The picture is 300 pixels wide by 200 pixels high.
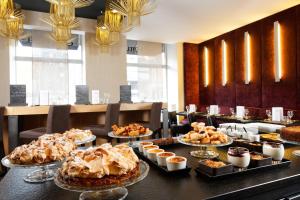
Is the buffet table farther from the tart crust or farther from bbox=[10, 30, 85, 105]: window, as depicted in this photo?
the tart crust

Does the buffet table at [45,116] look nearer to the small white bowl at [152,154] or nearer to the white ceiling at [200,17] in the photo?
the white ceiling at [200,17]

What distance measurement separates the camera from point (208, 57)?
22.1 feet

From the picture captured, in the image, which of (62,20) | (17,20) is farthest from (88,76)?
(62,20)

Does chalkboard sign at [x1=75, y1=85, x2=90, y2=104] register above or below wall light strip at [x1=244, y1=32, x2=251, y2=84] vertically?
below

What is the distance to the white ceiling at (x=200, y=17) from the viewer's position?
167 inches

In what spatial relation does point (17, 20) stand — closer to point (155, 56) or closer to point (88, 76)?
point (88, 76)

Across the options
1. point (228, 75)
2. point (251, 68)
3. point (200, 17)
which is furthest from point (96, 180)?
point (228, 75)

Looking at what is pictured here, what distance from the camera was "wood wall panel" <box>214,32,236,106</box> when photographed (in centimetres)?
583

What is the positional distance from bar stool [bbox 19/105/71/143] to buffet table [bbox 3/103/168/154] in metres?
0.20

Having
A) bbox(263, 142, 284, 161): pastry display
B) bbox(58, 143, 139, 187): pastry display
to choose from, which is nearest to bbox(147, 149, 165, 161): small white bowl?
bbox(58, 143, 139, 187): pastry display

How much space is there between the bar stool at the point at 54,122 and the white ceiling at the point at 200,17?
104 inches

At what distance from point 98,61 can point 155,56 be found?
2458mm

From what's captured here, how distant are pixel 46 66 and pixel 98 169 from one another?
A: 5.73 metres

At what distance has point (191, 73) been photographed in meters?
7.14
